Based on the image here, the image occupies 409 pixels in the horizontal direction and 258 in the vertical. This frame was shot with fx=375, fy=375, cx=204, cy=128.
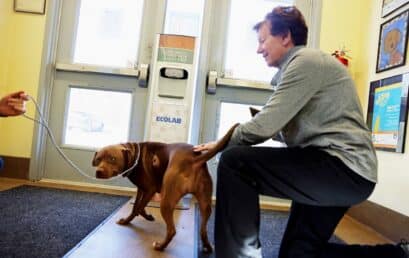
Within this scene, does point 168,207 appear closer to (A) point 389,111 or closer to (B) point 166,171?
(B) point 166,171

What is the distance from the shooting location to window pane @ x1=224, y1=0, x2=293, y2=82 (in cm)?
316

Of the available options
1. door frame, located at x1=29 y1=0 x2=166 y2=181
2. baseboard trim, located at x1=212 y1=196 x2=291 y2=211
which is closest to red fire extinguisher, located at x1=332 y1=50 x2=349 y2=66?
baseboard trim, located at x1=212 y1=196 x2=291 y2=211

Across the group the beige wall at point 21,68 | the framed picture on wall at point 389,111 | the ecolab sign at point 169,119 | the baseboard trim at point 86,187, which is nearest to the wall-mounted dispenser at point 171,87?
the ecolab sign at point 169,119

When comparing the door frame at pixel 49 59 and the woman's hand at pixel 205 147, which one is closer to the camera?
the woman's hand at pixel 205 147

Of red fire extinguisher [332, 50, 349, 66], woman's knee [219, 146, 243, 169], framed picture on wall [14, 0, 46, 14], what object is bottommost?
woman's knee [219, 146, 243, 169]

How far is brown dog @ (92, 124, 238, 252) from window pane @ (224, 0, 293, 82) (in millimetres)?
1557

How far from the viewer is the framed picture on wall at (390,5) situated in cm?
233

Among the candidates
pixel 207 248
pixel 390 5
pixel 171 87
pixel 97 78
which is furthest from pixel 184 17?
pixel 207 248

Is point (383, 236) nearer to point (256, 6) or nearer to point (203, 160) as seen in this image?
point (203, 160)

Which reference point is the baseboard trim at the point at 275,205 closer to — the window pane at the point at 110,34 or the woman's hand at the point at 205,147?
the woman's hand at the point at 205,147

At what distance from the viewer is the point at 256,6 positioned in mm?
3182

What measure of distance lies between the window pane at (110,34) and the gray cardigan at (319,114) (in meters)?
2.12

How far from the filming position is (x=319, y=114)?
124 centimetres

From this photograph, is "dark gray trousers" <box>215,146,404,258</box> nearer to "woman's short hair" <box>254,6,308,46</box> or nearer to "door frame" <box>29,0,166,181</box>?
"woman's short hair" <box>254,6,308,46</box>
